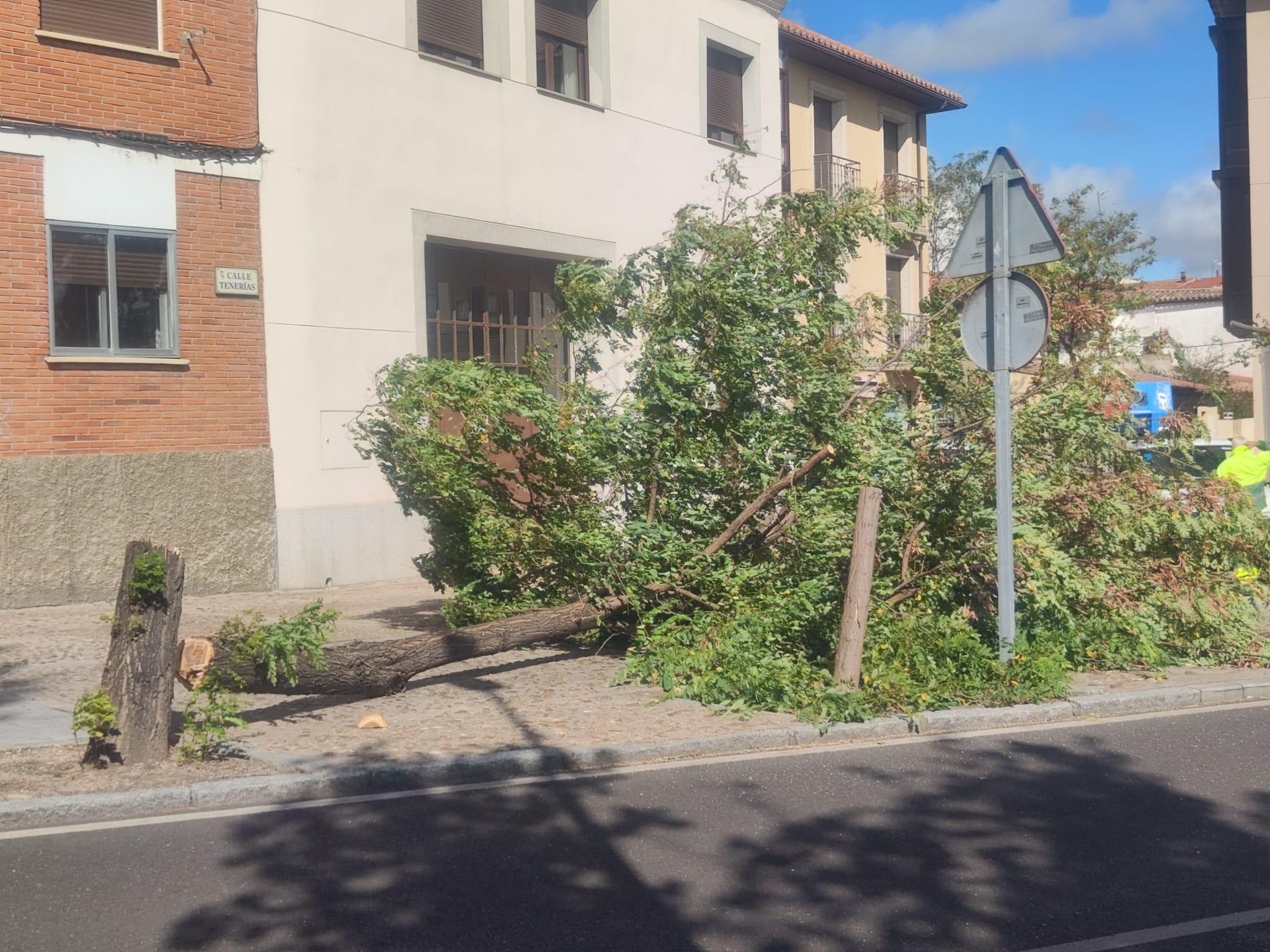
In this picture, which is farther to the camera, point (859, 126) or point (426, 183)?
point (859, 126)

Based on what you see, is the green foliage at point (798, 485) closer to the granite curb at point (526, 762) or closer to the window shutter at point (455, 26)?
the granite curb at point (526, 762)

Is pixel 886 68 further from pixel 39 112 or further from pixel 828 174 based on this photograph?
pixel 39 112

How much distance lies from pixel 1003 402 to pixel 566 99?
1040cm

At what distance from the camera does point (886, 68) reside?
2583cm

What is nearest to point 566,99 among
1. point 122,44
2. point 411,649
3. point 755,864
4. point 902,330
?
point 122,44

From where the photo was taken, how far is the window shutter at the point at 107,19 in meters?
12.6

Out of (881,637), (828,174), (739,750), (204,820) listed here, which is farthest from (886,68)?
(204,820)

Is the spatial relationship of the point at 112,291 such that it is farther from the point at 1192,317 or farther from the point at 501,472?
the point at 1192,317

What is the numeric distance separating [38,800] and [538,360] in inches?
221

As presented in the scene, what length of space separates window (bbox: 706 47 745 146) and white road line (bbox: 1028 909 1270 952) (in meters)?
16.8

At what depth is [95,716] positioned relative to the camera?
6.18 metres

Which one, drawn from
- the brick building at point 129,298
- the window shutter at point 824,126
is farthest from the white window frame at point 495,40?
the window shutter at point 824,126

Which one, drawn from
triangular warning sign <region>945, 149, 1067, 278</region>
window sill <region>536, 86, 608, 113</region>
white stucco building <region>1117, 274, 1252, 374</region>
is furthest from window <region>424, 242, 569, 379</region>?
white stucco building <region>1117, 274, 1252, 374</region>

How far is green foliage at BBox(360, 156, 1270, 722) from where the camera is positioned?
29.8 feet
